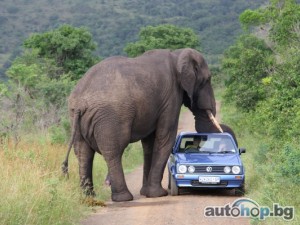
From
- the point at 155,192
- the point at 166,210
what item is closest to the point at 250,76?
the point at 155,192

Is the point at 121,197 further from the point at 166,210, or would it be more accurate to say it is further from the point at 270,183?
the point at 270,183

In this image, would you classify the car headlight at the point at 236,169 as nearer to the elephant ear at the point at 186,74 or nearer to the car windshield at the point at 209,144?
the car windshield at the point at 209,144

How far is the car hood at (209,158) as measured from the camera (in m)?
13.5

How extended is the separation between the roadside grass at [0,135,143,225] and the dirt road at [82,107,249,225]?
47 cm

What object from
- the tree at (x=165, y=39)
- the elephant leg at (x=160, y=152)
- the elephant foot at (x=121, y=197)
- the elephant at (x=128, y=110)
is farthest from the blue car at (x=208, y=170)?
the tree at (x=165, y=39)

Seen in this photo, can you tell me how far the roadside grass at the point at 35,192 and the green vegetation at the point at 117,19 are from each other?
65780mm

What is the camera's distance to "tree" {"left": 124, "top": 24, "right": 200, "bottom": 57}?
174 feet

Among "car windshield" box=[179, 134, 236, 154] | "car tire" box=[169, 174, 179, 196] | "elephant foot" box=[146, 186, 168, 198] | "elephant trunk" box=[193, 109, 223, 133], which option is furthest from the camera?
"elephant trunk" box=[193, 109, 223, 133]

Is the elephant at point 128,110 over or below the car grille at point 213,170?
over

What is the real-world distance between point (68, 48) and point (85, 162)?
88.4ft

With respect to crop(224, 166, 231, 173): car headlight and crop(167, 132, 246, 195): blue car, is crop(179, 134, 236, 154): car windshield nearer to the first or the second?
crop(167, 132, 246, 195): blue car

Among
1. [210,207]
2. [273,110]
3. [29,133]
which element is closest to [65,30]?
[29,133]

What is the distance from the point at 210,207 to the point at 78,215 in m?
2.41

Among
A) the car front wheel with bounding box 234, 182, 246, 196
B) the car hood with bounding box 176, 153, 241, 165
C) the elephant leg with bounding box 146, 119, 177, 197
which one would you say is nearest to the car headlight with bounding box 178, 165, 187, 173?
→ the car hood with bounding box 176, 153, 241, 165
